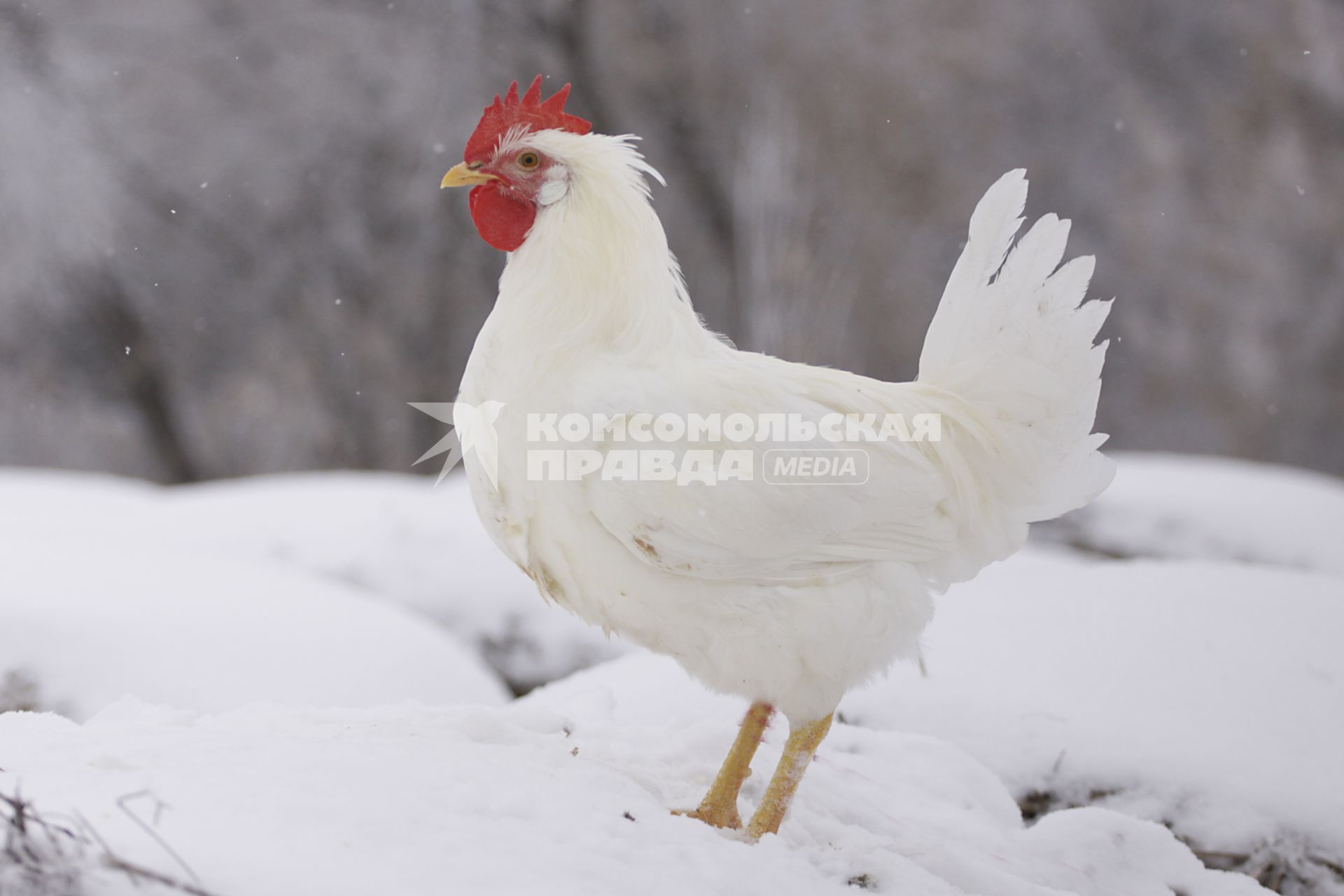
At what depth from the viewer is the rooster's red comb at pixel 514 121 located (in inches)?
79.5

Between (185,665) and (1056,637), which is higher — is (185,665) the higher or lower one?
the lower one

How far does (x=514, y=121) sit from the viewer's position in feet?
6.65

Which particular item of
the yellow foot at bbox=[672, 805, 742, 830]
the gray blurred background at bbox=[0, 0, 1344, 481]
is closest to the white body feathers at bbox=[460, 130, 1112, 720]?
the yellow foot at bbox=[672, 805, 742, 830]

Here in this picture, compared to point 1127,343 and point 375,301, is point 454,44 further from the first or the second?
point 1127,343

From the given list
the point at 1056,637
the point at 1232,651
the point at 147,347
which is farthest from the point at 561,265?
the point at 147,347

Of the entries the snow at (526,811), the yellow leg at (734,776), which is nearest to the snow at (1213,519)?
the snow at (526,811)

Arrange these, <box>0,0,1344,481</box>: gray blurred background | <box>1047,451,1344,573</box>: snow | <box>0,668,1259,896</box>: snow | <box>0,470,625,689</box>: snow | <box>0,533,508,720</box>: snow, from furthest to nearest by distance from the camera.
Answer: <box>0,0,1344,481</box>: gray blurred background < <box>1047,451,1344,573</box>: snow < <box>0,470,625,689</box>: snow < <box>0,533,508,720</box>: snow < <box>0,668,1259,896</box>: snow

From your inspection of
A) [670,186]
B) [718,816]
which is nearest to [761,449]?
[718,816]

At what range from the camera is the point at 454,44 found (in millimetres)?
7445

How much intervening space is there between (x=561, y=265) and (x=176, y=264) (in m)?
6.49

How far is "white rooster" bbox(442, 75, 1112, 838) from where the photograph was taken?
1.82 meters

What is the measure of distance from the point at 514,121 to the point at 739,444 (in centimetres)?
79

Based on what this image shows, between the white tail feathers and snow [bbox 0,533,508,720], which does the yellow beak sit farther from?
snow [bbox 0,533,508,720]

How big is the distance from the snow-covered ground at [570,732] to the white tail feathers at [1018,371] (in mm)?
670
